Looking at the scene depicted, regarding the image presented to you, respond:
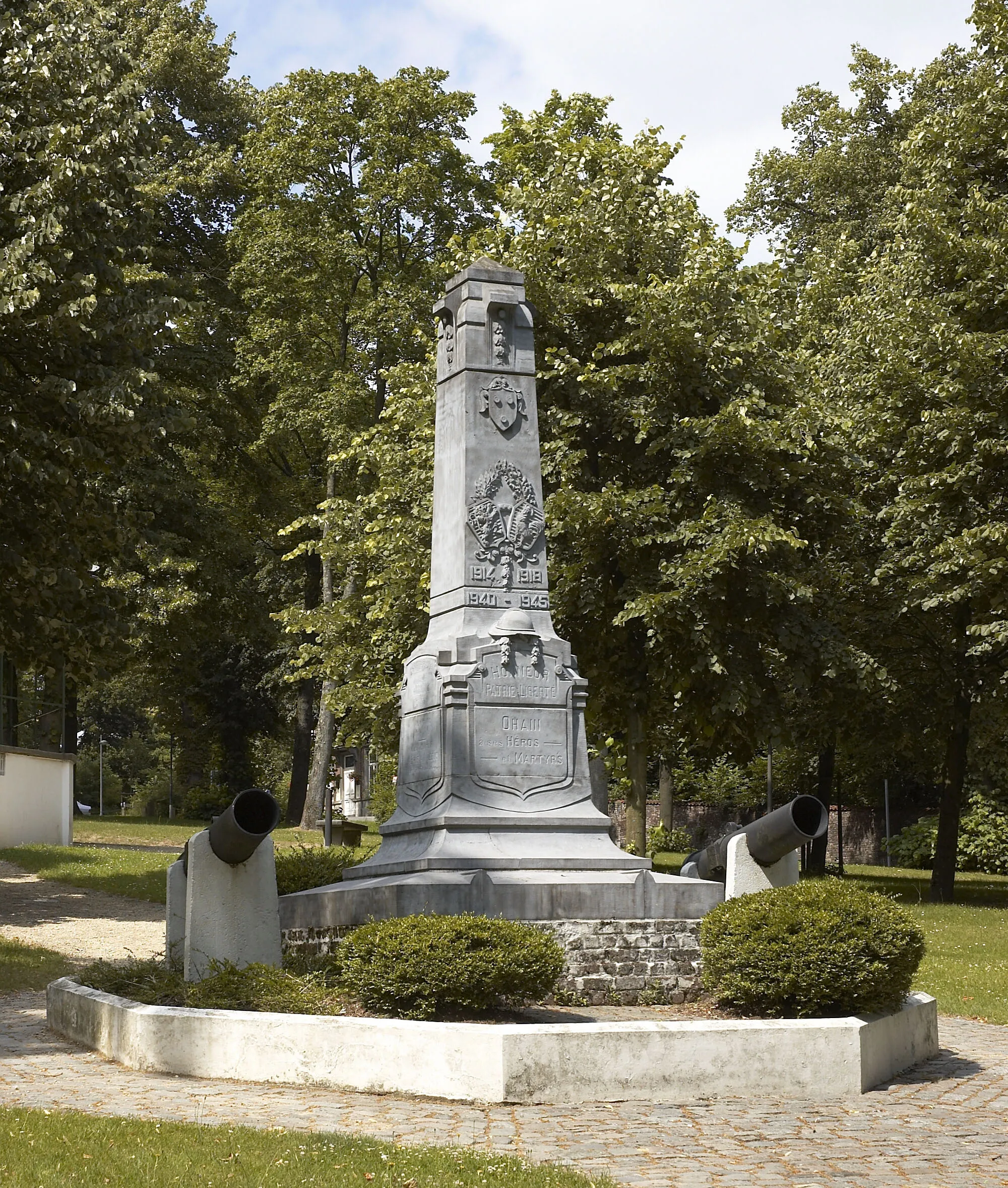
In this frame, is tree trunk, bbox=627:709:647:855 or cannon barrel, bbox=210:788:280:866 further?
tree trunk, bbox=627:709:647:855

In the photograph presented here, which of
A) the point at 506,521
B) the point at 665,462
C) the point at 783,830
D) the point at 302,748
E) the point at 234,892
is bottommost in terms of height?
the point at 234,892

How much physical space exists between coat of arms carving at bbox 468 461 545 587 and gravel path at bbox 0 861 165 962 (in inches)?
224

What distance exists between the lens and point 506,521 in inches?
551

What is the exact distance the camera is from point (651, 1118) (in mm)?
8164

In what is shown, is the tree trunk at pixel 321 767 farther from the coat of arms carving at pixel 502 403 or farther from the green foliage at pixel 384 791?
the coat of arms carving at pixel 502 403

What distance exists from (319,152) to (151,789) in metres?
37.3

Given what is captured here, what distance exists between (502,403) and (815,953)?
21.1 ft

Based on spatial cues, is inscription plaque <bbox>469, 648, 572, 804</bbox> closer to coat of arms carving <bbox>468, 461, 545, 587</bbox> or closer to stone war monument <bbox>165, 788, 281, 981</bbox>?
coat of arms carving <bbox>468, 461, 545, 587</bbox>

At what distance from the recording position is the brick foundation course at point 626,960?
11938 millimetres

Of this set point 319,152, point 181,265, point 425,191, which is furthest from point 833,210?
point 181,265

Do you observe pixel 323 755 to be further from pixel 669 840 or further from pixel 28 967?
pixel 28 967

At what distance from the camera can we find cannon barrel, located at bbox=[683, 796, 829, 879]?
1169 cm

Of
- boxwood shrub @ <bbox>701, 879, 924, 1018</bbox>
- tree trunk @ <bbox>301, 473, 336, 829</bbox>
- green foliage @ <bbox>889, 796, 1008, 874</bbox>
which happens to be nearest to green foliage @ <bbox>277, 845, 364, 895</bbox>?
boxwood shrub @ <bbox>701, 879, 924, 1018</bbox>

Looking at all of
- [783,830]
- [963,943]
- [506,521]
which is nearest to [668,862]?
[963,943]
